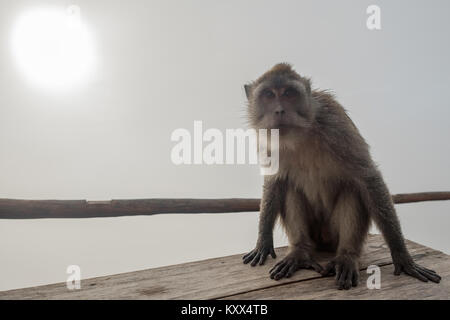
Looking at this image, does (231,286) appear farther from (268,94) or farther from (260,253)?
(268,94)

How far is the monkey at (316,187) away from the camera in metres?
2.13

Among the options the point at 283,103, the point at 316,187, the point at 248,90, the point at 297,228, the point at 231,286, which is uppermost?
the point at 248,90

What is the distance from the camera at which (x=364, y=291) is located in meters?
1.81

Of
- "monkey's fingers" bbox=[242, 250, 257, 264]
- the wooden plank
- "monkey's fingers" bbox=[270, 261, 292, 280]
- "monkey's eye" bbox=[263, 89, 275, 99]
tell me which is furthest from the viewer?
"monkey's fingers" bbox=[242, 250, 257, 264]

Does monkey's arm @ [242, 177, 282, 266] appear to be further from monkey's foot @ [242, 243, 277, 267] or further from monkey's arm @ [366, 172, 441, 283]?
monkey's arm @ [366, 172, 441, 283]

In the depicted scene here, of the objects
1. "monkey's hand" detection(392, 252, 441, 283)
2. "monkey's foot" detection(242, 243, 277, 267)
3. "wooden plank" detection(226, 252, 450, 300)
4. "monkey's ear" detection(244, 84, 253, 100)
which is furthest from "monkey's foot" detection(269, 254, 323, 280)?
"monkey's ear" detection(244, 84, 253, 100)

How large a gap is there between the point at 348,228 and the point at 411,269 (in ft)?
1.30

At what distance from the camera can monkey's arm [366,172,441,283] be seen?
2.04 metres

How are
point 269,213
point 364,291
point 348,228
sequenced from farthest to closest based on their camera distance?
1. point 269,213
2. point 348,228
3. point 364,291

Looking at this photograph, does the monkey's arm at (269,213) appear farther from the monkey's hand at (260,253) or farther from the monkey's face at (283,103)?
the monkey's face at (283,103)

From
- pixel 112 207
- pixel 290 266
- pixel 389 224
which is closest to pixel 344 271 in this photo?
pixel 290 266

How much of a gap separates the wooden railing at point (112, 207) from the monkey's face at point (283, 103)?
93 centimetres
